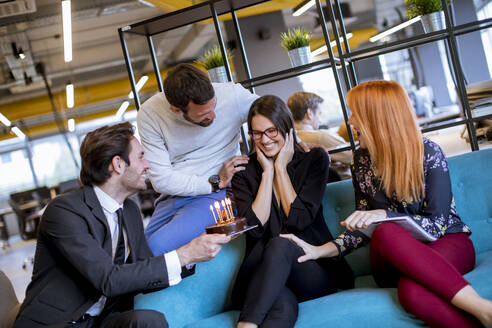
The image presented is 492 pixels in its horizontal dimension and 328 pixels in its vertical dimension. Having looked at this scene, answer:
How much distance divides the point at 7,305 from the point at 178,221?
891mm

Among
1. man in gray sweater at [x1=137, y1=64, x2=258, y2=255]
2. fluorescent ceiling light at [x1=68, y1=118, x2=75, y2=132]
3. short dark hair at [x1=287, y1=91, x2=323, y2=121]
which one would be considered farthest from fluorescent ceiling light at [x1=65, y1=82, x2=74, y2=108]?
Result: man in gray sweater at [x1=137, y1=64, x2=258, y2=255]

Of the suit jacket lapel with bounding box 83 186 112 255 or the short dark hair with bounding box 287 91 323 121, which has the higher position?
the short dark hair with bounding box 287 91 323 121

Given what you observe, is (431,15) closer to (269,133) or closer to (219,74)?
(269,133)

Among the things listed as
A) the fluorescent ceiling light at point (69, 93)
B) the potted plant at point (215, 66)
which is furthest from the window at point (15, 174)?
the potted plant at point (215, 66)

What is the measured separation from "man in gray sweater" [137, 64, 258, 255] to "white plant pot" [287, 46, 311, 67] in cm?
49

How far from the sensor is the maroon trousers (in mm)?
1752

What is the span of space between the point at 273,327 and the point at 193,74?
1387 mm

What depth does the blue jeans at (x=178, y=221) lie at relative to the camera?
8.46 ft

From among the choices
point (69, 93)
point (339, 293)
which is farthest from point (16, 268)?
point (339, 293)

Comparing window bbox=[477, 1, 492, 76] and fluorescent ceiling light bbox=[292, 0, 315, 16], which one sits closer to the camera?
fluorescent ceiling light bbox=[292, 0, 315, 16]

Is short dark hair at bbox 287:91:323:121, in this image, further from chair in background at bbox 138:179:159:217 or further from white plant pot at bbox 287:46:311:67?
chair in background at bbox 138:179:159:217

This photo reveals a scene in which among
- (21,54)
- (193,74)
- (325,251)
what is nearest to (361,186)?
(325,251)

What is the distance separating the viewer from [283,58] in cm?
876

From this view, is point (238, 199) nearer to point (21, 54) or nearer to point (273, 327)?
point (273, 327)
